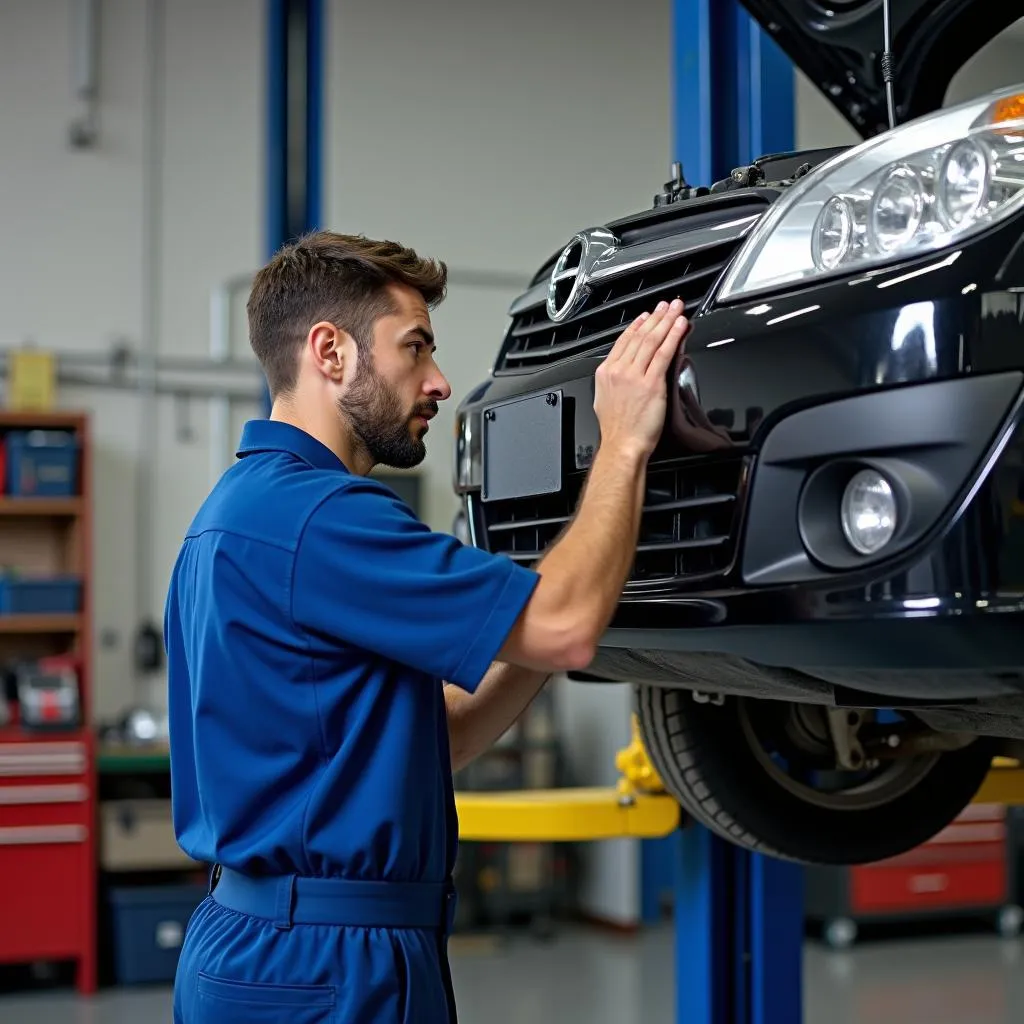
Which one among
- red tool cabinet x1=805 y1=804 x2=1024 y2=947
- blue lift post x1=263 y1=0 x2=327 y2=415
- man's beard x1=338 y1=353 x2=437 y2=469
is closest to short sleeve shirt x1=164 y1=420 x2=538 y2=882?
man's beard x1=338 y1=353 x2=437 y2=469

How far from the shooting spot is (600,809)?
2.81 m

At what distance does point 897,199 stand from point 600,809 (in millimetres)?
1616

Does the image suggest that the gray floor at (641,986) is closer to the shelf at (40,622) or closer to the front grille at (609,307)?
the shelf at (40,622)

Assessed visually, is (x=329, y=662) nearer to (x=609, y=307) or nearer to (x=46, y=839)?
(x=609, y=307)

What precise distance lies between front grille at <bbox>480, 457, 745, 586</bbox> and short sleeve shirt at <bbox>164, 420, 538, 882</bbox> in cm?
25

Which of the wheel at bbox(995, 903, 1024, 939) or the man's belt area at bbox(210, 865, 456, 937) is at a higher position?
the man's belt area at bbox(210, 865, 456, 937)

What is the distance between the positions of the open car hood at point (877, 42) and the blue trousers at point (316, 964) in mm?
1449

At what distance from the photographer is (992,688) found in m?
1.40

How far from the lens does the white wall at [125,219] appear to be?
269 inches

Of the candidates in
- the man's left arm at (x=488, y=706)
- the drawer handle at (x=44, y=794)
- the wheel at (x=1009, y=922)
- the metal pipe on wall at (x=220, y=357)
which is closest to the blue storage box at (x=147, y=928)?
the drawer handle at (x=44, y=794)

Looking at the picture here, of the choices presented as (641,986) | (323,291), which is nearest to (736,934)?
(323,291)

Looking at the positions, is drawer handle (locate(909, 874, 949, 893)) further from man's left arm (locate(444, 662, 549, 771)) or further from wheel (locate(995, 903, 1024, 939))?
man's left arm (locate(444, 662, 549, 771))

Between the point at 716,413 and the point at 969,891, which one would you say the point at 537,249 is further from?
the point at 716,413

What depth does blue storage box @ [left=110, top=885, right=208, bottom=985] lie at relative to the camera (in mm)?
5863
